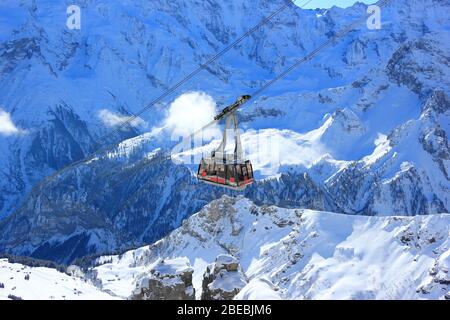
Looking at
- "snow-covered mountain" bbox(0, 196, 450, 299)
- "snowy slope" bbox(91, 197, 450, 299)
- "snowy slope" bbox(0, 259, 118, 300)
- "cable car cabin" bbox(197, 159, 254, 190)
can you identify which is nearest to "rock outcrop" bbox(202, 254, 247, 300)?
"snow-covered mountain" bbox(0, 196, 450, 299)

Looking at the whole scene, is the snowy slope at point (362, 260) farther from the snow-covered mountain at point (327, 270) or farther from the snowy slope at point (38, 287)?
the snowy slope at point (38, 287)

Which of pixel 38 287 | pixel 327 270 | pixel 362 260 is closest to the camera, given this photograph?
pixel 38 287

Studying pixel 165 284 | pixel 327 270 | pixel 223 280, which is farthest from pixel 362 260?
pixel 165 284

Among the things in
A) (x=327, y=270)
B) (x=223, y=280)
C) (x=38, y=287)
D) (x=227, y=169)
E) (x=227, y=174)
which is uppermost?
(x=327, y=270)

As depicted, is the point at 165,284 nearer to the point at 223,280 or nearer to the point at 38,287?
the point at 223,280

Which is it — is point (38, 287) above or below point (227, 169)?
below

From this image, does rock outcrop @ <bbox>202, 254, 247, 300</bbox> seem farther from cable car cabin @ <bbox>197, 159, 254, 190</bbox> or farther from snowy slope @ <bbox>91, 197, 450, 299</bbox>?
cable car cabin @ <bbox>197, 159, 254, 190</bbox>
